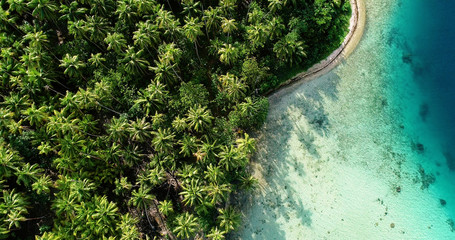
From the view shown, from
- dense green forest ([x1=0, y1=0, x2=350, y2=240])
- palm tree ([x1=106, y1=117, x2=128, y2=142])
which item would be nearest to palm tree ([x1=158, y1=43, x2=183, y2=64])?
dense green forest ([x1=0, y1=0, x2=350, y2=240])

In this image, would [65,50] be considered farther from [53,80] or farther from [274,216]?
[274,216]

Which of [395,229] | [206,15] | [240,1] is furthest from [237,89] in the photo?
[395,229]

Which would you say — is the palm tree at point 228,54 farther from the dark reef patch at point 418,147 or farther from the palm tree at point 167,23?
the dark reef patch at point 418,147

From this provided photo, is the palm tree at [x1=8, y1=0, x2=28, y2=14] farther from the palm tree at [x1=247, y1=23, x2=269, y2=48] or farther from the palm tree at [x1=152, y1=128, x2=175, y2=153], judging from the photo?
the palm tree at [x1=247, y1=23, x2=269, y2=48]

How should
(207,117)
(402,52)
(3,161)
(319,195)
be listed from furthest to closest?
1. (402,52)
2. (319,195)
3. (207,117)
4. (3,161)

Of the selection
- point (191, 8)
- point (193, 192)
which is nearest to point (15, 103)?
point (193, 192)

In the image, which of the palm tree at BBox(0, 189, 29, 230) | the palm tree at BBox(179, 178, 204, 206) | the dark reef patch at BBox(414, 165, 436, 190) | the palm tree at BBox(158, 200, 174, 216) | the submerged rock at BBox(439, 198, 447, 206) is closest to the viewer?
the palm tree at BBox(0, 189, 29, 230)

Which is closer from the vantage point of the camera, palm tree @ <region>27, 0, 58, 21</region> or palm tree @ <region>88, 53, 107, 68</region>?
palm tree @ <region>27, 0, 58, 21</region>
